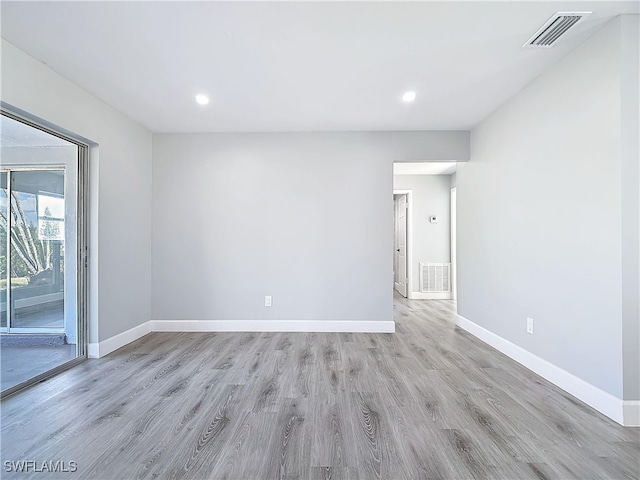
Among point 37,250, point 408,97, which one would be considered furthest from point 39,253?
point 408,97

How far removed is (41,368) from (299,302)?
8.15 feet

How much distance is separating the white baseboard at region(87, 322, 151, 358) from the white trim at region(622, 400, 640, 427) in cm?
411

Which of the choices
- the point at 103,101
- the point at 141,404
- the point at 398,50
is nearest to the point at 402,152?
the point at 398,50

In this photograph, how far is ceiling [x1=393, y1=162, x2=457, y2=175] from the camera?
19.1 ft

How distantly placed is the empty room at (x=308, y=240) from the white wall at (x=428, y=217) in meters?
2.30

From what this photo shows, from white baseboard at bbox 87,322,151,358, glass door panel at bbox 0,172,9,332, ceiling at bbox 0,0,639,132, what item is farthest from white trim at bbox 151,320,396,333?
ceiling at bbox 0,0,639,132

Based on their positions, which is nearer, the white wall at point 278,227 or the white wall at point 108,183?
the white wall at point 108,183

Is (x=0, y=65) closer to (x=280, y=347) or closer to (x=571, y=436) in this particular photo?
(x=280, y=347)

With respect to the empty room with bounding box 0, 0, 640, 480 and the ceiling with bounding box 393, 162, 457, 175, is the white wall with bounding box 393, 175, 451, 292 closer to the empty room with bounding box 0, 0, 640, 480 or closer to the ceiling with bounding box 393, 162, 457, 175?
the ceiling with bounding box 393, 162, 457, 175

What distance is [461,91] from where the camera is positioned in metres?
2.96

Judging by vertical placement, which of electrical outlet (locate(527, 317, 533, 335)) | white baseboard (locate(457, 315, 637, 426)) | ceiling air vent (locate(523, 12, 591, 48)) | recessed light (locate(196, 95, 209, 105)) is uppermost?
recessed light (locate(196, 95, 209, 105))

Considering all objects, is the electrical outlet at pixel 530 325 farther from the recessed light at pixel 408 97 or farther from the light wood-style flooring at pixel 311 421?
the recessed light at pixel 408 97

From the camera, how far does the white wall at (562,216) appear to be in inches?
80.0

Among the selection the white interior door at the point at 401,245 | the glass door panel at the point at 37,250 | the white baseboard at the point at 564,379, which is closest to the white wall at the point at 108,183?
the glass door panel at the point at 37,250
